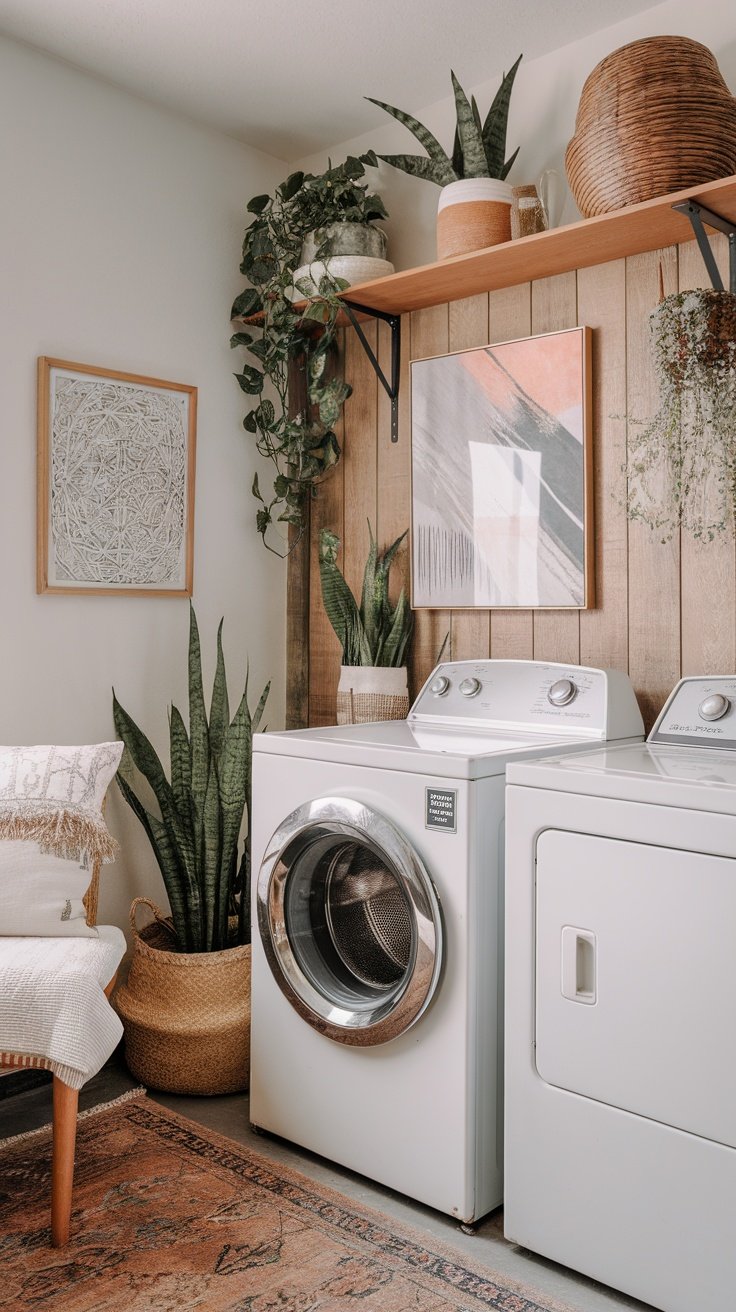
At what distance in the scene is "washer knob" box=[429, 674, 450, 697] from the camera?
250 cm

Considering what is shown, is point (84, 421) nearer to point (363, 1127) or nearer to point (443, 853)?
point (443, 853)

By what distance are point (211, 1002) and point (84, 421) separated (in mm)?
1495

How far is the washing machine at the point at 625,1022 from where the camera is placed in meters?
1.54

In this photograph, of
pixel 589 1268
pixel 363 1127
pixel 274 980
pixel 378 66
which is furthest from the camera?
pixel 378 66

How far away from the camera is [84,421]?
8.61 ft

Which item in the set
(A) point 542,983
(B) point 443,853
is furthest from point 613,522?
(A) point 542,983

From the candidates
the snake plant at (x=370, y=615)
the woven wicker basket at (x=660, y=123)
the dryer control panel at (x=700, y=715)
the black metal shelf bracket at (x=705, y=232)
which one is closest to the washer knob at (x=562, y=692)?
the dryer control panel at (x=700, y=715)

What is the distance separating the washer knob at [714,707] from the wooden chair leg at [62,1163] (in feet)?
4.60

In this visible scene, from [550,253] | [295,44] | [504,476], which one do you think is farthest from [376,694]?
[295,44]

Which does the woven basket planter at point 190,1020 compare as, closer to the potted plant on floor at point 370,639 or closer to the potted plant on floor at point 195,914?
the potted plant on floor at point 195,914

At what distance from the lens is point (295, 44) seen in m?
2.51

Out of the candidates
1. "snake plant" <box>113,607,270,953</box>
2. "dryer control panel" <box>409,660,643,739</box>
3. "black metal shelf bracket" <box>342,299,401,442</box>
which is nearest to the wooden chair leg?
"snake plant" <box>113,607,270,953</box>

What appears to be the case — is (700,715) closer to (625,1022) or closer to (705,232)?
(625,1022)

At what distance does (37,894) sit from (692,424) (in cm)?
171
